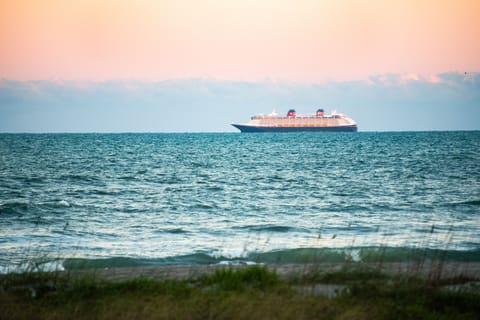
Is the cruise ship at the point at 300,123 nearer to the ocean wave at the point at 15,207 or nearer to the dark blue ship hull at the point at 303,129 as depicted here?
the dark blue ship hull at the point at 303,129

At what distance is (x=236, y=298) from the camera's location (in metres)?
5.82

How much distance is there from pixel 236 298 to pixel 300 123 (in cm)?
16209

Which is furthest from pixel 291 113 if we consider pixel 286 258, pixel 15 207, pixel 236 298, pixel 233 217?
pixel 236 298

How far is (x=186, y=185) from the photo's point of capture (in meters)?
26.6

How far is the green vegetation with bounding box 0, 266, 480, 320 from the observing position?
18.0 feet

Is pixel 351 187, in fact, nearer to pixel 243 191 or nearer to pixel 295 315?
pixel 243 191

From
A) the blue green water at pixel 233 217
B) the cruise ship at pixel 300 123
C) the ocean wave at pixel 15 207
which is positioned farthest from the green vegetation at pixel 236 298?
the cruise ship at pixel 300 123

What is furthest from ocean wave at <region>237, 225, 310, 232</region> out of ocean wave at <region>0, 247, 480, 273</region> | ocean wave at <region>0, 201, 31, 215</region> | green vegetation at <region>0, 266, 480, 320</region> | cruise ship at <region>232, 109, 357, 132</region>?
cruise ship at <region>232, 109, 357, 132</region>

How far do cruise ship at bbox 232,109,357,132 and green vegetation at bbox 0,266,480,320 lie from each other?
157 metres

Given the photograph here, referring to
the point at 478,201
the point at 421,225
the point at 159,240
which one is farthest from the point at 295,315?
the point at 478,201

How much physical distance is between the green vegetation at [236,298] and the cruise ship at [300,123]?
15733cm

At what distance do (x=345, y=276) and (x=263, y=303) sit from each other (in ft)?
7.43

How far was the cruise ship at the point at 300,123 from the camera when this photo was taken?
164 m

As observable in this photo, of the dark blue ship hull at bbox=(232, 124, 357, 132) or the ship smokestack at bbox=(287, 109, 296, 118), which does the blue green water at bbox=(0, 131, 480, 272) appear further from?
the ship smokestack at bbox=(287, 109, 296, 118)
